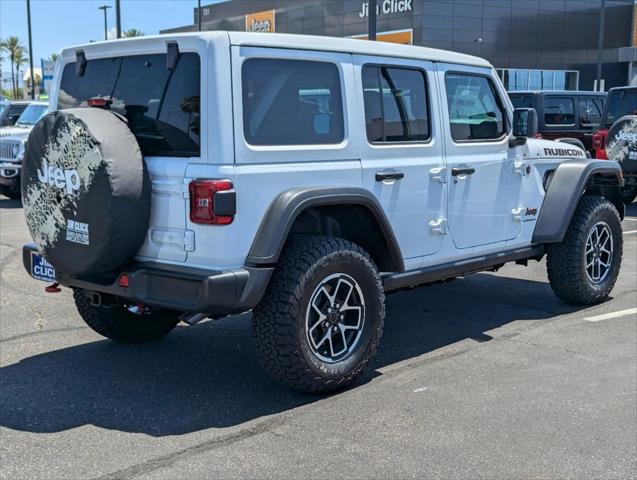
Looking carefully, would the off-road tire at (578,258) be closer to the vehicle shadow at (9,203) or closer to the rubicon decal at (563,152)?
the rubicon decal at (563,152)

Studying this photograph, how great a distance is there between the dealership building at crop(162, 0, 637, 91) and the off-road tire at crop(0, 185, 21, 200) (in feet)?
87.6

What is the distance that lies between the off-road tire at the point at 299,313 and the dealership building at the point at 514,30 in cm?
3507

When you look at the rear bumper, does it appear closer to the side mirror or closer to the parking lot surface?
the parking lot surface

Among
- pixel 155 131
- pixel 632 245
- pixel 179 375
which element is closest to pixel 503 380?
pixel 179 375

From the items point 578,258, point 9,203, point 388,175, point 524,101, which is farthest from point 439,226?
point 524,101

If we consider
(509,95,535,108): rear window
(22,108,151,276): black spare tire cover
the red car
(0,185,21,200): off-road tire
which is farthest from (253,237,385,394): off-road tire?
(509,95,535,108): rear window

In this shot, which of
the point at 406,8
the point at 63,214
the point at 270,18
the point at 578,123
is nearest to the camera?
the point at 63,214

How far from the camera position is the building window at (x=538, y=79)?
4078 centimetres

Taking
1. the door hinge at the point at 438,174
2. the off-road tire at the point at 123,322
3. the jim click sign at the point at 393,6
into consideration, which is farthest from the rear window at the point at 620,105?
the jim click sign at the point at 393,6

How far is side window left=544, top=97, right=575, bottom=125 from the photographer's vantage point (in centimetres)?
1594

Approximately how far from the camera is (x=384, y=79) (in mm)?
4887

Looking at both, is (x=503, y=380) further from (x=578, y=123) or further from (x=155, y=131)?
(x=578, y=123)

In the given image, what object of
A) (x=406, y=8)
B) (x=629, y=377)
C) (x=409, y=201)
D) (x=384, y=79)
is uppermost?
(x=406, y=8)

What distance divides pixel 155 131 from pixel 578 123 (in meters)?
13.8
